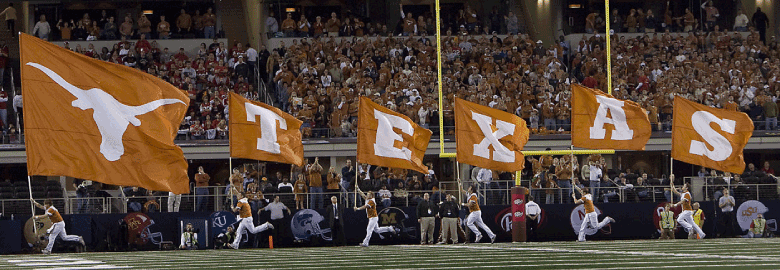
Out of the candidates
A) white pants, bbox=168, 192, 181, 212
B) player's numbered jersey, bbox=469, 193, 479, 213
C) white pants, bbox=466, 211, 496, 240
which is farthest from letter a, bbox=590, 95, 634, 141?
white pants, bbox=168, 192, 181, 212

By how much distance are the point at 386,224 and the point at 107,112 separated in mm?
11648

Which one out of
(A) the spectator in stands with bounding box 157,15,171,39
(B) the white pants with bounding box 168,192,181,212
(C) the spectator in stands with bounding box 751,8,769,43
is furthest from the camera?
(C) the spectator in stands with bounding box 751,8,769,43

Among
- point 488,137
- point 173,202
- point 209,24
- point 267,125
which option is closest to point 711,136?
point 488,137

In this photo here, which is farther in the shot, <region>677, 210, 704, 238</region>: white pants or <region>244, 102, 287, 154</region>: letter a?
<region>677, 210, 704, 238</region>: white pants

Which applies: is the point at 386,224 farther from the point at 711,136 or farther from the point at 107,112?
the point at 107,112

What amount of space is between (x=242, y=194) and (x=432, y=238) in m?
4.26

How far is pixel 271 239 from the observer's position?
79.6 feet

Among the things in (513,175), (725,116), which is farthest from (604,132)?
(513,175)

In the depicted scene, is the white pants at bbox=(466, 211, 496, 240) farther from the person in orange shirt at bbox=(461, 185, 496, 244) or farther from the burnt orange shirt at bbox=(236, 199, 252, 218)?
the burnt orange shirt at bbox=(236, 199, 252, 218)

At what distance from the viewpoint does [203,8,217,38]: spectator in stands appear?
35750 mm

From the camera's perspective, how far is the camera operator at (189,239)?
78.2 ft

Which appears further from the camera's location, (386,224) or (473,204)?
(386,224)

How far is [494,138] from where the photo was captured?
23359 mm

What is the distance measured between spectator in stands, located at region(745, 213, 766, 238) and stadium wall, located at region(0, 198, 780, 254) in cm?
16
